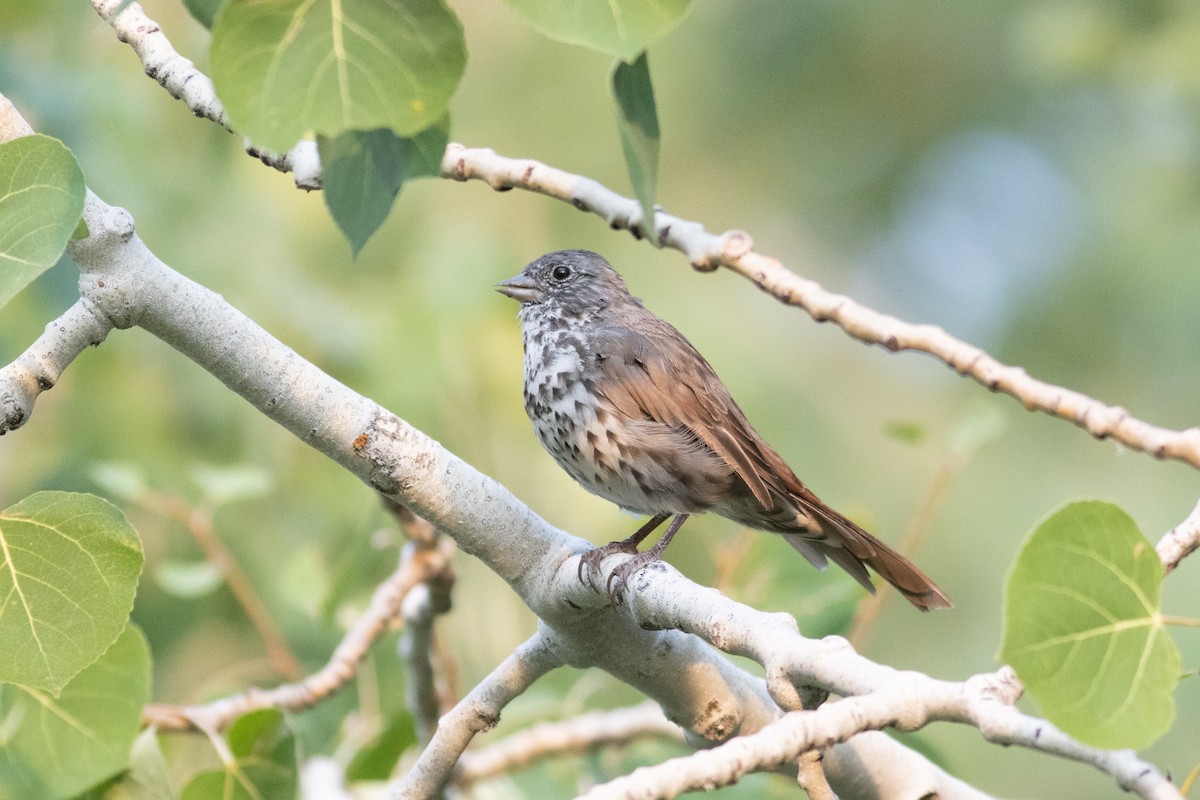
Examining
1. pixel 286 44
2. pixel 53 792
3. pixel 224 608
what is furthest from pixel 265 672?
pixel 286 44

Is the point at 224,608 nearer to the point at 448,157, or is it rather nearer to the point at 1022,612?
the point at 448,157

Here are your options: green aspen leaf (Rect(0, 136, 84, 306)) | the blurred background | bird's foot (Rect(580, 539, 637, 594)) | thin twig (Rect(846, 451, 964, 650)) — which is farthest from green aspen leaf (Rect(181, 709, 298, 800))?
thin twig (Rect(846, 451, 964, 650))

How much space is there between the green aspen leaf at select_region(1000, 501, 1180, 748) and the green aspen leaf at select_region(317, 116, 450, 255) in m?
0.97

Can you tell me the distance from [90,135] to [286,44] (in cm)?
359

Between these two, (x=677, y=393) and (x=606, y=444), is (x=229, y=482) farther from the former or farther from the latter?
(x=677, y=393)

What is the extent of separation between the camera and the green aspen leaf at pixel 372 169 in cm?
181

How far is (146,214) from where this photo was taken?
5.06 meters

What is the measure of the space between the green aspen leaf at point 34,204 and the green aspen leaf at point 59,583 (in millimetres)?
430

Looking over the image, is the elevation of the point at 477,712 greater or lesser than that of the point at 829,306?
lesser

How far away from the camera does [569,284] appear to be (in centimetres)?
402

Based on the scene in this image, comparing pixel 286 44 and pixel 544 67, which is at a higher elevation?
pixel 544 67

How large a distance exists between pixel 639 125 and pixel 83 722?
71.2 inches

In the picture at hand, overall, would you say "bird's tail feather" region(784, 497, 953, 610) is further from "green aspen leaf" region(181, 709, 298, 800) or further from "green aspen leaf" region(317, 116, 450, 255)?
"green aspen leaf" region(317, 116, 450, 255)

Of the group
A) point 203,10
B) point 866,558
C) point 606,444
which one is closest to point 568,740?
point 606,444
